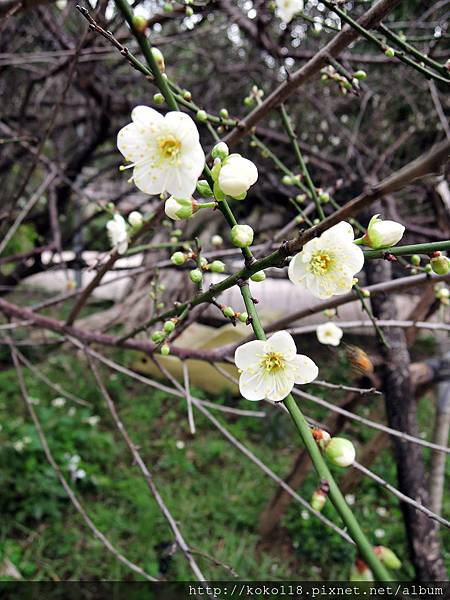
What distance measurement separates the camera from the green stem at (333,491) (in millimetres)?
402

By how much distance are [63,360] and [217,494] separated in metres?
1.67

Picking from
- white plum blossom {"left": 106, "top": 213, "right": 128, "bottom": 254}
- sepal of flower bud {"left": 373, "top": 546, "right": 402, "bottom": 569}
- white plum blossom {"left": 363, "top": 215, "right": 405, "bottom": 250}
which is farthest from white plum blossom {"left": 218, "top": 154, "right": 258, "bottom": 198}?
white plum blossom {"left": 106, "top": 213, "right": 128, "bottom": 254}

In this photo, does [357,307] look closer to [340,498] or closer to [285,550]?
[285,550]

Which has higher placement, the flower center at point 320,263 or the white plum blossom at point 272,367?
the flower center at point 320,263

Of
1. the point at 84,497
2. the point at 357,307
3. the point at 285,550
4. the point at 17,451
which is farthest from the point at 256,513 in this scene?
the point at 357,307

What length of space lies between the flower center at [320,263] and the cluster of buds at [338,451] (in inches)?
7.9

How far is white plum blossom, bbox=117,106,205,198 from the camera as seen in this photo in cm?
55

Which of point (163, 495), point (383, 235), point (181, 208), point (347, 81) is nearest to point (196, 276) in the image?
point (181, 208)

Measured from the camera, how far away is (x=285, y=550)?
239 centimetres

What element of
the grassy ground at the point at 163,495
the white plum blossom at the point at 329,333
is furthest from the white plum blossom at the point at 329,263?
the grassy ground at the point at 163,495

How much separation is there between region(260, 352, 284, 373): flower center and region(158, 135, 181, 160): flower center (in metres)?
0.29

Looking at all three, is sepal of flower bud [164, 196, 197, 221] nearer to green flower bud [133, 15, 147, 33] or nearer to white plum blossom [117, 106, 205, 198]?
white plum blossom [117, 106, 205, 198]

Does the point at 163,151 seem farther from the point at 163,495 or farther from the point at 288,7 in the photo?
the point at 163,495

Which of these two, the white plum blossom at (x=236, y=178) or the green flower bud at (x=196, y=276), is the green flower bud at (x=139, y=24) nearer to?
the white plum blossom at (x=236, y=178)
